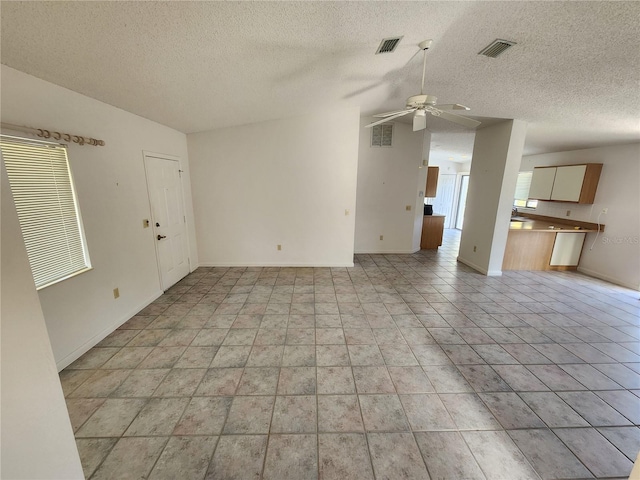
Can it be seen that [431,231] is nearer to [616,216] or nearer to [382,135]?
[382,135]

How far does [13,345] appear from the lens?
799 mm

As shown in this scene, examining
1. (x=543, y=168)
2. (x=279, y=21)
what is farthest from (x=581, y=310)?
(x=279, y=21)

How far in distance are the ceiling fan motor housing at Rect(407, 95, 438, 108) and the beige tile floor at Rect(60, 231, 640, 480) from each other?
7.70 feet

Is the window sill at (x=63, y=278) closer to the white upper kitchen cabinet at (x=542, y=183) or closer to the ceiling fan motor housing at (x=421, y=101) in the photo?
the ceiling fan motor housing at (x=421, y=101)

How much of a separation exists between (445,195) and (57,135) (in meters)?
10.3

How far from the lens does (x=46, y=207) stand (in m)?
2.09

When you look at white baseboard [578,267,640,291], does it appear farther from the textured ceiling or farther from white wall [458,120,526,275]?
the textured ceiling

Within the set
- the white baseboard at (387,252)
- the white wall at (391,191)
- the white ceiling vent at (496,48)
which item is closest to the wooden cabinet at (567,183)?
the white wall at (391,191)

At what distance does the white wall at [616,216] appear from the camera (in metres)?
4.21

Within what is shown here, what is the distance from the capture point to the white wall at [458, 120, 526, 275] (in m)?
4.20

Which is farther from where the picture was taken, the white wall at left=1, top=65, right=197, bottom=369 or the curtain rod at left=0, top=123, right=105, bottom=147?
the white wall at left=1, top=65, right=197, bottom=369

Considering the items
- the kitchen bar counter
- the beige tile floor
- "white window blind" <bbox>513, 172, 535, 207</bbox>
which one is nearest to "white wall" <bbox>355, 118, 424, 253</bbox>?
the kitchen bar counter

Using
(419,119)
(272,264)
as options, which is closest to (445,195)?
(272,264)

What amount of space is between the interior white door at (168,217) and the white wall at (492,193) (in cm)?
535
